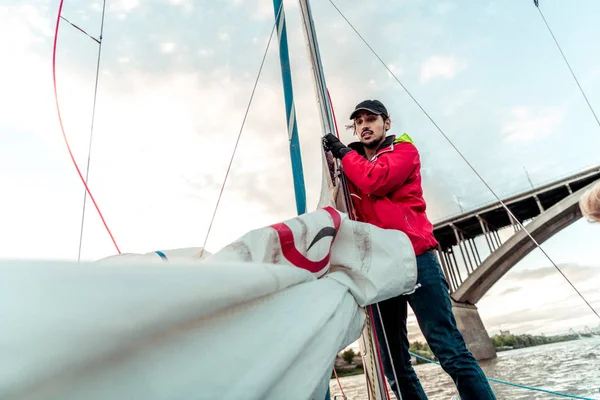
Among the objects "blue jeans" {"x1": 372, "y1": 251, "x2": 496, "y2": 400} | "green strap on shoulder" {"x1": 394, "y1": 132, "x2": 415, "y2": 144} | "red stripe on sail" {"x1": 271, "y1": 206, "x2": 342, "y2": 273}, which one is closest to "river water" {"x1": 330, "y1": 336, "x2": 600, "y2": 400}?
"blue jeans" {"x1": 372, "y1": 251, "x2": 496, "y2": 400}

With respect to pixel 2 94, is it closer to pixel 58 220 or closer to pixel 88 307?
pixel 58 220

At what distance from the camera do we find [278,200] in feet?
5.97

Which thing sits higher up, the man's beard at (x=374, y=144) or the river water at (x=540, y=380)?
the man's beard at (x=374, y=144)

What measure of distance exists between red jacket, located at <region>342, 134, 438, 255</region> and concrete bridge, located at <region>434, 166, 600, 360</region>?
412 inches

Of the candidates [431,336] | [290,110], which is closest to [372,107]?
[290,110]

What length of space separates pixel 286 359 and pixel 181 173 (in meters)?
A: 2.23

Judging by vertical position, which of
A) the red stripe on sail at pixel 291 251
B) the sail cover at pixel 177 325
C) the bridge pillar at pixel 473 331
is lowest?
the bridge pillar at pixel 473 331

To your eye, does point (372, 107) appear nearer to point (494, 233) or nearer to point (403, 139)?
point (403, 139)

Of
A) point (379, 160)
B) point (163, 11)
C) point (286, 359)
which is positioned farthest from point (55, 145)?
point (286, 359)

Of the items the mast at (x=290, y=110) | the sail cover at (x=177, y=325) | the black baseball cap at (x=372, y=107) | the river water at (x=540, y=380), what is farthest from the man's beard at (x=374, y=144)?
the river water at (x=540, y=380)

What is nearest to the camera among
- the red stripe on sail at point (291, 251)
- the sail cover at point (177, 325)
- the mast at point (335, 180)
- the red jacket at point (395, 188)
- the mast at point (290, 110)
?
the sail cover at point (177, 325)

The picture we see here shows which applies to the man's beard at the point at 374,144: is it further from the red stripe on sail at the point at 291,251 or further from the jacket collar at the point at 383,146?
the red stripe on sail at the point at 291,251

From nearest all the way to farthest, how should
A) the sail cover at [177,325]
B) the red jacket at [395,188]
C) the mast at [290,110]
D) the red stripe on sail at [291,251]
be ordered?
the sail cover at [177,325] → the red stripe on sail at [291,251] → the red jacket at [395,188] → the mast at [290,110]

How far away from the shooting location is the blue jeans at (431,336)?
945 millimetres
